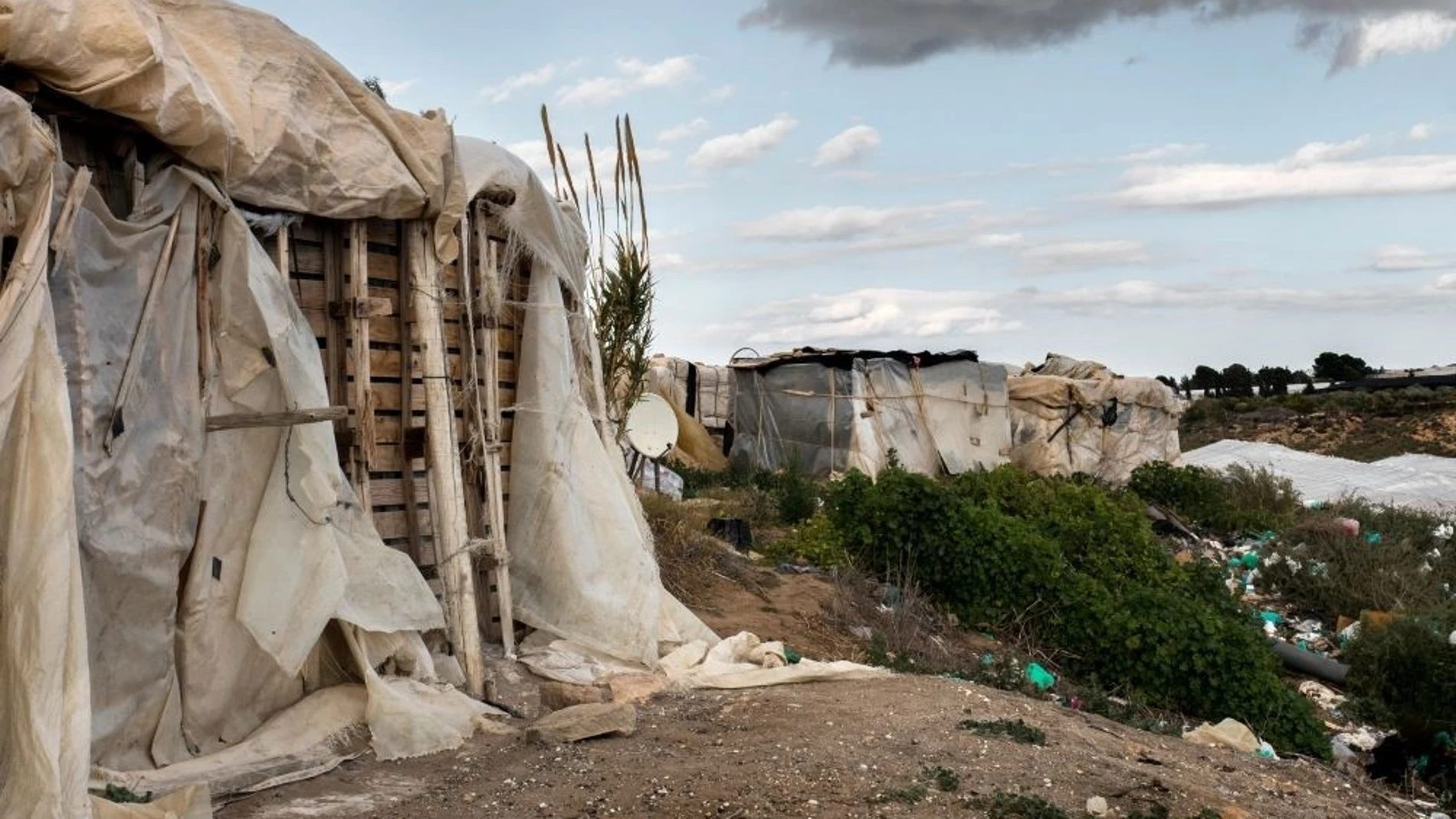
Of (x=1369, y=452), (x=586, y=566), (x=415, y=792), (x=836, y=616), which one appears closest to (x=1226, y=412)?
(x=1369, y=452)

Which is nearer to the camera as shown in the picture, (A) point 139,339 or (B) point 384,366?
(A) point 139,339

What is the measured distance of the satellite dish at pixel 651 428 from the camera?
12.0 meters

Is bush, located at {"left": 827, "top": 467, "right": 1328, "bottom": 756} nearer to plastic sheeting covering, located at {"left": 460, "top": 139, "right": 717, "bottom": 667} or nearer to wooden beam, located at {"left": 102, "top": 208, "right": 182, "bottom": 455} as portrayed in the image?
plastic sheeting covering, located at {"left": 460, "top": 139, "right": 717, "bottom": 667}

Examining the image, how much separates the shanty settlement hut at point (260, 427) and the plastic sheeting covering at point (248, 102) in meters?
0.01

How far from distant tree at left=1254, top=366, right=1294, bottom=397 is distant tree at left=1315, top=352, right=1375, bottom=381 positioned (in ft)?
4.27

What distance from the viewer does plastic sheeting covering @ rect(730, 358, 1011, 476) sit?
17.3 m

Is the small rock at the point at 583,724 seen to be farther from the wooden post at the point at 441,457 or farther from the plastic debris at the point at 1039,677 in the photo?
the plastic debris at the point at 1039,677

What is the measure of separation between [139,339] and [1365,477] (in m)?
16.6

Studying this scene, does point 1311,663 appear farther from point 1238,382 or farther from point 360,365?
point 1238,382

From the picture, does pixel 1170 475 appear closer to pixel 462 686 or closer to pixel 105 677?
pixel 462 686

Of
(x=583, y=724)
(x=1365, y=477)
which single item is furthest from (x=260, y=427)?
(x=1365, y=477)

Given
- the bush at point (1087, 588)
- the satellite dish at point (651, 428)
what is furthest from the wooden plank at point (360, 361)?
the satellite dish at point (651, 428)

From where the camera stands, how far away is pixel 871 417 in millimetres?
17469

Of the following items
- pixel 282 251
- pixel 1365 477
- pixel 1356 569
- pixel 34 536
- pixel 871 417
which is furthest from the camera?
pixel 1365 477
